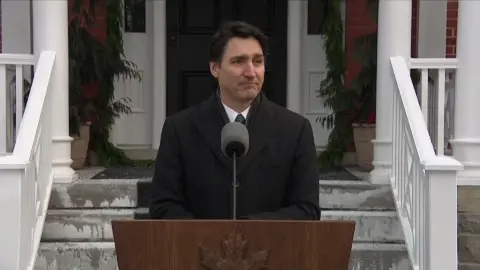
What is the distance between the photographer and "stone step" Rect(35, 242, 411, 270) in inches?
170

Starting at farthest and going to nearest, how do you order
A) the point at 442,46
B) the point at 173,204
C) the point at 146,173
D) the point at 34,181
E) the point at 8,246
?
the point at 442,46
the point at 146,173
the point at 34,181
the point at 8,246
the point at 173,204

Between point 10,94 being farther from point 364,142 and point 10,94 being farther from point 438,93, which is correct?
point 438,93

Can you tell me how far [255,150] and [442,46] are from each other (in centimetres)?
472

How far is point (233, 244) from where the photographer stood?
74.8 inches

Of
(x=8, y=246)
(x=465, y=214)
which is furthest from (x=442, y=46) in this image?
(x=8, y=246)

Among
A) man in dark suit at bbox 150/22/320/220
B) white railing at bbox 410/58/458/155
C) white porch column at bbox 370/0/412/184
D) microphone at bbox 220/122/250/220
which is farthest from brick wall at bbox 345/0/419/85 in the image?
microphone at bbox 220/122/250/220

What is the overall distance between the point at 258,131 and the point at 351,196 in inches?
105

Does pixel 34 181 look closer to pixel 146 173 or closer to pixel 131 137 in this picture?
pixel 146 173

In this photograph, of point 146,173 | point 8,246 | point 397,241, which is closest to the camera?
point 8,246

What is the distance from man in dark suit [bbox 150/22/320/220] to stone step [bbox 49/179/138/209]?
8.12ft

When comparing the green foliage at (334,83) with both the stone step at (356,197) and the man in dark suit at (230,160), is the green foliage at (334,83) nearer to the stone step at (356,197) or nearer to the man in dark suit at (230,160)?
the stone step at (356,197)

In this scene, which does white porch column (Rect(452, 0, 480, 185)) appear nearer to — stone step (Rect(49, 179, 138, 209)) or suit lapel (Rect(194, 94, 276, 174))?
stone step (Rect(49, 179, 138, 209))

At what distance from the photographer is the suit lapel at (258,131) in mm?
2357

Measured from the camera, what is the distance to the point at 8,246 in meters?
3.68
